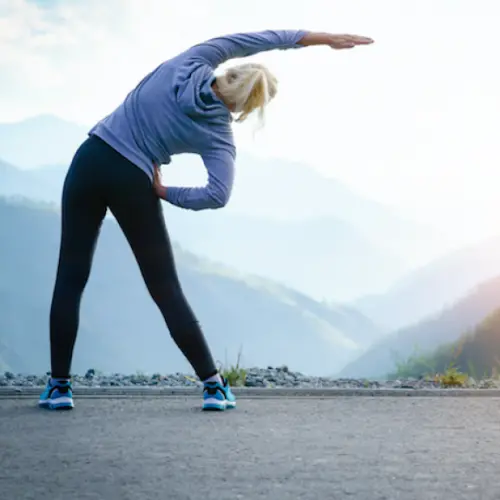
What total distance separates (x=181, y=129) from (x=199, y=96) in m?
0.18

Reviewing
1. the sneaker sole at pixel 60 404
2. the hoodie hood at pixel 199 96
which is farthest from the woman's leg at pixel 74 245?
the hoodie hood at pixel 199 96

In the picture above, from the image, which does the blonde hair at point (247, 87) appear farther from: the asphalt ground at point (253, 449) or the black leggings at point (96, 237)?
the asphalt ground at point (253, 449)

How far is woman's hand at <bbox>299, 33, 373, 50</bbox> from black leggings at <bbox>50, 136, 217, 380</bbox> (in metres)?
1.05

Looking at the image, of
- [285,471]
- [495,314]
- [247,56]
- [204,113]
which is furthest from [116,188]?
[495,314]

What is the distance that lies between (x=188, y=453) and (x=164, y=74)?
199 cm

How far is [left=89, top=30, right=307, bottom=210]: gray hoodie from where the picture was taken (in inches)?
203

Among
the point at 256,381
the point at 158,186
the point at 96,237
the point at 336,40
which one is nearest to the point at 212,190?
the point at 158,186

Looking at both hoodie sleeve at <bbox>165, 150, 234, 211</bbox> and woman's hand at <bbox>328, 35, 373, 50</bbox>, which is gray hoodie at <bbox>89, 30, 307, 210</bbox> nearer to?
hoodie sleeve at <bbox>165, 150, 234, 211</bbox>

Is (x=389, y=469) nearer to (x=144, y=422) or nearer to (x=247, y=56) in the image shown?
(x=144, y=422)

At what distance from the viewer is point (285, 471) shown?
146 inches

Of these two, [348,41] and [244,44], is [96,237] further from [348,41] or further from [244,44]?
[348,41]

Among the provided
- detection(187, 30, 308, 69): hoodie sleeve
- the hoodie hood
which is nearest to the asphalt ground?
the hoodie hood

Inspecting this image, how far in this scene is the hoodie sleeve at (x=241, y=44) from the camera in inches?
209

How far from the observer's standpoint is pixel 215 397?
215 inches
